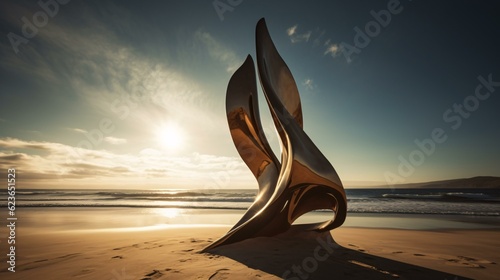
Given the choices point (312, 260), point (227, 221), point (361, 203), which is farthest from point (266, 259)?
point (361, 203)

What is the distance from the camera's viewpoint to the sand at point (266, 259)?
12.6 feet

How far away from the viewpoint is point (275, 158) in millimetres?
6734

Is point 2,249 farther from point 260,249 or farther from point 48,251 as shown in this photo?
point 260,249

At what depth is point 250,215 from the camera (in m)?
5.60

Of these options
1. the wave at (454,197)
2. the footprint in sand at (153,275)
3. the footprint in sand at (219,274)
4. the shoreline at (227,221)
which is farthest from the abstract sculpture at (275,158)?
the wave at (454,197)

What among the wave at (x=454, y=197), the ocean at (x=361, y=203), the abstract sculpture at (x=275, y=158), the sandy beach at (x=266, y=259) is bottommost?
Result: the wave at (x=454, y=197)

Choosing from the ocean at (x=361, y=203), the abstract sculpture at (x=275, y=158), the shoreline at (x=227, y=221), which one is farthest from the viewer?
the ocean at (x=361, y=203)

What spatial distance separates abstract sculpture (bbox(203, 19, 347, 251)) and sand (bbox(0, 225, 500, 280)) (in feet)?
1.62

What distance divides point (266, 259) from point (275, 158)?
9.35 feet

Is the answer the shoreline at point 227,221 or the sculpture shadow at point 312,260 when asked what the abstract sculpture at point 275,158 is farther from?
the shoreline at point 227,221

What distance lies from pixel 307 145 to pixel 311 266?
213cm

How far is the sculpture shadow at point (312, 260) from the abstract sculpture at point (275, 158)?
27 cm

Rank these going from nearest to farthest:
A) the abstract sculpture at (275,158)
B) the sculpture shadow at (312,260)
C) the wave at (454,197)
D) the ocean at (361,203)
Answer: the sculpture shadow at (312,260)
the abstract sculpture at (275,158)
the ocean at (361,203)
the wave at (454,197)

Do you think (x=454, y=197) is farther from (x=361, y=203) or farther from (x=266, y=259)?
(x=266, y=259)
